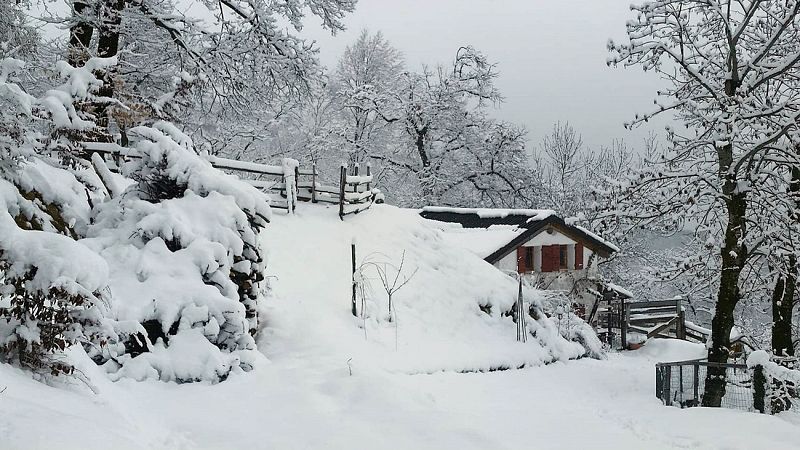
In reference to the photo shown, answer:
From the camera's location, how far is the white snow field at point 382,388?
19.7ft

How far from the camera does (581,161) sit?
42719 mm

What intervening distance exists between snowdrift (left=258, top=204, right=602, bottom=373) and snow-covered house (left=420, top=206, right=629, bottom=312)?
6.52 meters

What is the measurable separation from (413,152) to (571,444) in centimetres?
3164

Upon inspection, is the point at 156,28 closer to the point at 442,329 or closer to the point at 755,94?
the point at 442,329

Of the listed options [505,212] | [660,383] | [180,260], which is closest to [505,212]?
[505,212]

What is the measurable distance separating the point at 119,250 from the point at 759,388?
11.5 meters

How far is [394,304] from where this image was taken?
47.5 feet

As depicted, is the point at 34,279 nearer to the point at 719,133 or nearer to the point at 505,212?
the point at 719,133

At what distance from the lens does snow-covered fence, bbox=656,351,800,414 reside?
39.3ft

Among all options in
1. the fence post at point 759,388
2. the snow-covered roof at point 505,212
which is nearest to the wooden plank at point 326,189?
the snow-covered roof at point 505,212

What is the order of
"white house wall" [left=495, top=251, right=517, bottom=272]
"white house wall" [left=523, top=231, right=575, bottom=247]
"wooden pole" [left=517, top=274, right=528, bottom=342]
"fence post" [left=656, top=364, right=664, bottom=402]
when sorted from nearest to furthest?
"fence post" [left=656, top=364, right=664, bottom=402] < "wooden pole" [left=517, top=274, right=528, bottom=342] < "white house wall" [left=495, top=251, right=517, bottom=272] < "white house wall" [left=523, top=231, right=575, bottom=247]

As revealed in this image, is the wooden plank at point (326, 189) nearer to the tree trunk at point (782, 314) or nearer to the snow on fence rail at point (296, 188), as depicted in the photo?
the snow on fence rail at point (296, 188)

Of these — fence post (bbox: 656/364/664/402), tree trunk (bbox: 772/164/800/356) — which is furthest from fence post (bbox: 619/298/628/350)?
fence post (bbox: 656/364/664/402)

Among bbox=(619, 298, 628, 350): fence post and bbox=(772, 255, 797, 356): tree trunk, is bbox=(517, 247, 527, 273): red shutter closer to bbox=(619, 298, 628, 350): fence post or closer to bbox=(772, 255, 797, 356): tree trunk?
bbox=(619, 298, 628, 350): fence post
